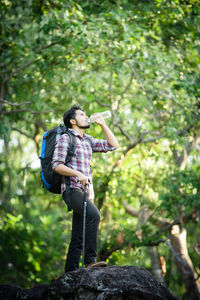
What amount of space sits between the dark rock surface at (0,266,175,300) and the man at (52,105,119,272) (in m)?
0.25

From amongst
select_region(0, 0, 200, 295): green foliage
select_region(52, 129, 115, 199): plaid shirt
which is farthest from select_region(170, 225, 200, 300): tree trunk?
select_region(52, 129, 115, 199): plaid shirt

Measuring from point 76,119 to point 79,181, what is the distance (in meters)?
0.83

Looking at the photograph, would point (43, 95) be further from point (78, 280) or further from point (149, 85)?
point (78, 280)

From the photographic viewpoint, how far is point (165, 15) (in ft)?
23.5

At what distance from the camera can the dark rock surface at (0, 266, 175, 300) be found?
134 inches

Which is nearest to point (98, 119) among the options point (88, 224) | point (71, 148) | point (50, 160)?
point (71, 148)

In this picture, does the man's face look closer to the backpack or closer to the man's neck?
the man's neck


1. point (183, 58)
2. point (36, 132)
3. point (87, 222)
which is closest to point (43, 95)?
→ point (36, 132)

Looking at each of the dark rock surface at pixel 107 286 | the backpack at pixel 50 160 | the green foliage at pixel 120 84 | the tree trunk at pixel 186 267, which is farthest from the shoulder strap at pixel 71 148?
the tree trunk at pixel 186 267

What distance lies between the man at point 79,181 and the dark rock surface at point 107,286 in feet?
0.81

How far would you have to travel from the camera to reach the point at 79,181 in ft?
12.4

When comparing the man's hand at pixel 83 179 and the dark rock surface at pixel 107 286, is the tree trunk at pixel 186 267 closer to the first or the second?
the dark rock surface at pixel 107 286

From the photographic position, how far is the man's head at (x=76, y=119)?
425cm

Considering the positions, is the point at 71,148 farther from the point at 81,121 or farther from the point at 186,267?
the point at 186,267
